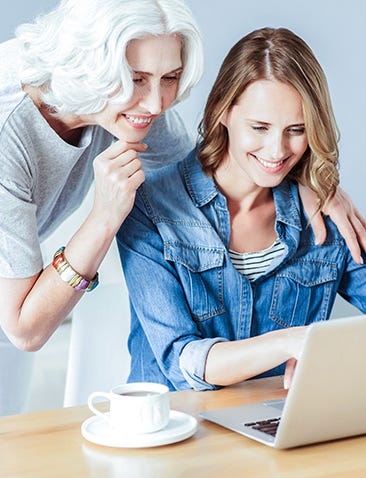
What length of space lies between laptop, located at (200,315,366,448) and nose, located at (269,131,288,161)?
24.1 inches

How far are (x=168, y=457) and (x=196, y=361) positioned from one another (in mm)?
382

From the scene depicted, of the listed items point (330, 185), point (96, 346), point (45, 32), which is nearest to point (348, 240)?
point (330, 185)

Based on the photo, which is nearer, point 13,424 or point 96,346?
point 13,424

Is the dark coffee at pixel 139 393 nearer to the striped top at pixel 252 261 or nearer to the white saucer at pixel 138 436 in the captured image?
the white saucer at pixel 138 436

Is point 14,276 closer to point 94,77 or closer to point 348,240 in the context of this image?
point 94,77

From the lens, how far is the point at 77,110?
1609 millimetres

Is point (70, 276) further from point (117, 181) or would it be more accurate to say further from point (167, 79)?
point (167, 79)

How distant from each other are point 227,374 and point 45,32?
27.3 inches

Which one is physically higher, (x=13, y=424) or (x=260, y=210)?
(x=260, y=210)

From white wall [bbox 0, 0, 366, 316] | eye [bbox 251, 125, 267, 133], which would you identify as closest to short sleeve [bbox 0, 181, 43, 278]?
eye [bbox 251, 125, 267, 133]

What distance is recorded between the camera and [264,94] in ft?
5.50

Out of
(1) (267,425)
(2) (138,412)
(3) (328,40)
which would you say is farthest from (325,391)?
(3) (328,40)

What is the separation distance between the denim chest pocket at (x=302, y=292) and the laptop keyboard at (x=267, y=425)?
499mm

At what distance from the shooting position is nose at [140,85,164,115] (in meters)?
1.56
